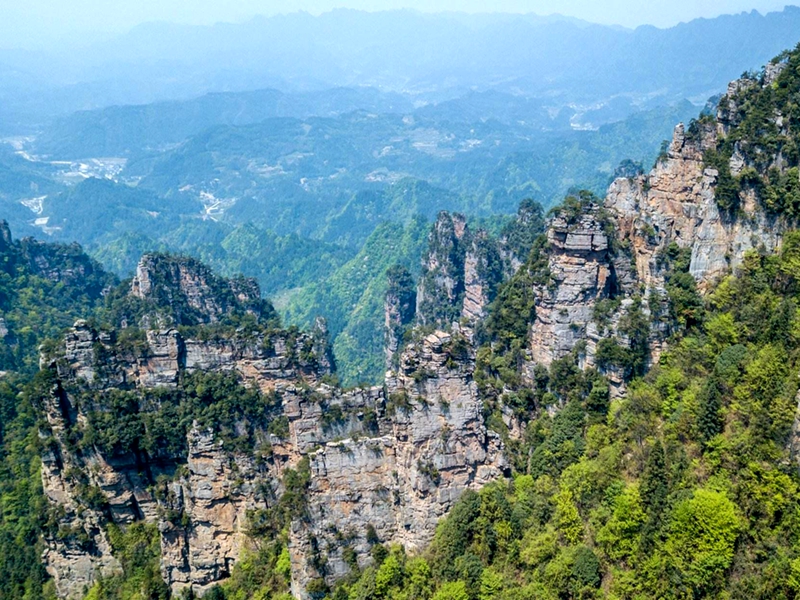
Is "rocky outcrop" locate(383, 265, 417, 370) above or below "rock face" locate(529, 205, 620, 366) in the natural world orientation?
below

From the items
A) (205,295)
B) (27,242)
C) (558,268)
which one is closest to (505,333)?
(558,268)

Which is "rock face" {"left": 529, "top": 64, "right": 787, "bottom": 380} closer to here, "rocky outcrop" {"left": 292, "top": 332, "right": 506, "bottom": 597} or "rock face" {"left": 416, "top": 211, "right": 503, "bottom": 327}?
"rocky outcrop" {"left": 292, "top": 332, "right": 506, "bottom": 597}

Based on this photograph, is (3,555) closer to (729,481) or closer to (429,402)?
(429,402)

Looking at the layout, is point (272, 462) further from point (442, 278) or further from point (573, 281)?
point (442, 278)

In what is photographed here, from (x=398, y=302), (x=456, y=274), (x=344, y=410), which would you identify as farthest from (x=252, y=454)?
(x=398, y=302)

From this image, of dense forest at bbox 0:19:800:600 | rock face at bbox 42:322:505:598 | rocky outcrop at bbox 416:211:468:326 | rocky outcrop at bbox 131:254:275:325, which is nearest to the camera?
dense forest at bbox 0:19:800:600

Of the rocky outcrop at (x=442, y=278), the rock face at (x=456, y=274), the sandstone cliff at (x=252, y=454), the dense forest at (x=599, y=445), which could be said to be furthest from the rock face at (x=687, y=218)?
the rocky outcrop at (x=442, y=278)

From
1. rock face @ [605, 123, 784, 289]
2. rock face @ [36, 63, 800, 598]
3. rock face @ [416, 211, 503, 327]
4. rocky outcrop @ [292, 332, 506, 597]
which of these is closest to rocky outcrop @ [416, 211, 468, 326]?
rock face @ [416, 211, 503, 327]

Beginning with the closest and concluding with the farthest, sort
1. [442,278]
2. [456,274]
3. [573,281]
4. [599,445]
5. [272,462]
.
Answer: [599,445] → [272,462] → [573,281] → [456,274] → [442,278]

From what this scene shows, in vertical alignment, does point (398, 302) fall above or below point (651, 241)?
Answer: below
